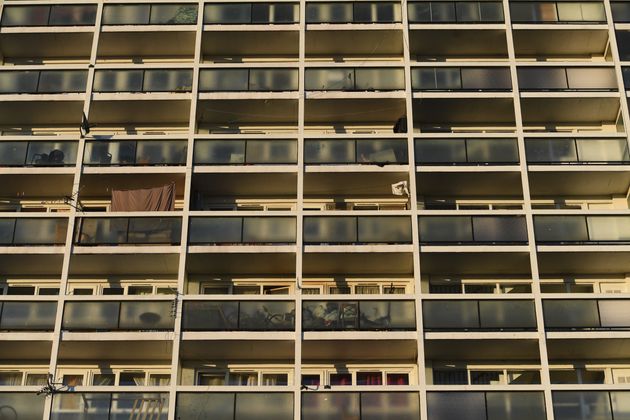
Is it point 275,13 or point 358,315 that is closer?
point 358,315

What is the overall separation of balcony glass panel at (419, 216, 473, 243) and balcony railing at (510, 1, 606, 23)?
388 inches

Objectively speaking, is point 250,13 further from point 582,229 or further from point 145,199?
point 582,229

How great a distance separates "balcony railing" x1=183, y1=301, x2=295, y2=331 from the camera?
30125mm

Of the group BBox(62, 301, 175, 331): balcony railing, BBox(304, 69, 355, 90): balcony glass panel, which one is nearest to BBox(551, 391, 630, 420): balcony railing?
BBox(62, 301, 175, 331): balcony railing

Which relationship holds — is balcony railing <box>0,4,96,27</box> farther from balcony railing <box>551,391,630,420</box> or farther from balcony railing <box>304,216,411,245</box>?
balcony railing <box>551,391,630,420</box>

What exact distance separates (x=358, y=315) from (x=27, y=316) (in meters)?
11.3

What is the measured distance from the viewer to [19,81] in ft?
116

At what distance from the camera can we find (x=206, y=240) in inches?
1254

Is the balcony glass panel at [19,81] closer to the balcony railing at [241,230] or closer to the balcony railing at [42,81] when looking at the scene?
the balcony railing at [42,81]

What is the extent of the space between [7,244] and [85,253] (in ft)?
9.51

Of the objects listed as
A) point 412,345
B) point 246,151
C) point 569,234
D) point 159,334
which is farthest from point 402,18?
point 159,334

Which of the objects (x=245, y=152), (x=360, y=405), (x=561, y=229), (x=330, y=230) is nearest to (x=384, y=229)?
(x=330, y=230)

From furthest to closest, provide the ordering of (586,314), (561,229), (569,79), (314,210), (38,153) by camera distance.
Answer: (569,79), (38,153), (314,210), (561,229), (586,314)

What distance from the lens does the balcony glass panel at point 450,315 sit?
30.0m
